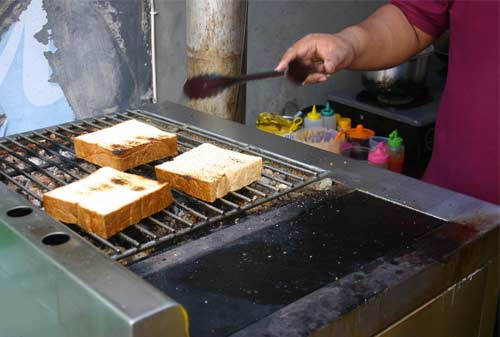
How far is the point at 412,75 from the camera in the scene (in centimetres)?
373

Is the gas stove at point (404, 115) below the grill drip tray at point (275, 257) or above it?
below

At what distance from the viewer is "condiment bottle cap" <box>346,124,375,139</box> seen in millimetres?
3648

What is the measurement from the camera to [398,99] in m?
3.74

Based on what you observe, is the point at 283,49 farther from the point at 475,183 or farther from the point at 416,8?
the point at 475,183

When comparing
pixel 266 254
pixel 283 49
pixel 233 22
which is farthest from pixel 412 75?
pixel 266 254

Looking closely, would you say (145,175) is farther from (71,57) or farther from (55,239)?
(71,57)

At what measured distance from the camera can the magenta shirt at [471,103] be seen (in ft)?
5.77

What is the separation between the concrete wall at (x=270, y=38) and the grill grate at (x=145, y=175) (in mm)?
1444

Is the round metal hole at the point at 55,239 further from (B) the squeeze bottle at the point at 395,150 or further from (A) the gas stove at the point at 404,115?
(A) the gas stove at the point at 404,115

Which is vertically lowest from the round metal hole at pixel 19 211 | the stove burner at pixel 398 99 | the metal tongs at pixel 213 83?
the stove burner at pixel 398 99

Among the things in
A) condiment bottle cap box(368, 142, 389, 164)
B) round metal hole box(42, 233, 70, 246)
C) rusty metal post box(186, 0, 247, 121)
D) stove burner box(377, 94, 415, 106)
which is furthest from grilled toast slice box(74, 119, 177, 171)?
stove burner box(377, 94, 415, 106)

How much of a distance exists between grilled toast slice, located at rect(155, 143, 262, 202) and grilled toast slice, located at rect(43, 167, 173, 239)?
0.23ft

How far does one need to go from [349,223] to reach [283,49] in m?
2.83

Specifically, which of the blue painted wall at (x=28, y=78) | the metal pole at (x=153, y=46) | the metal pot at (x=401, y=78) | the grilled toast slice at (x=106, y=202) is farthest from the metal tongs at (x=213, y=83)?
the metal pot at (x=401, y=78)
